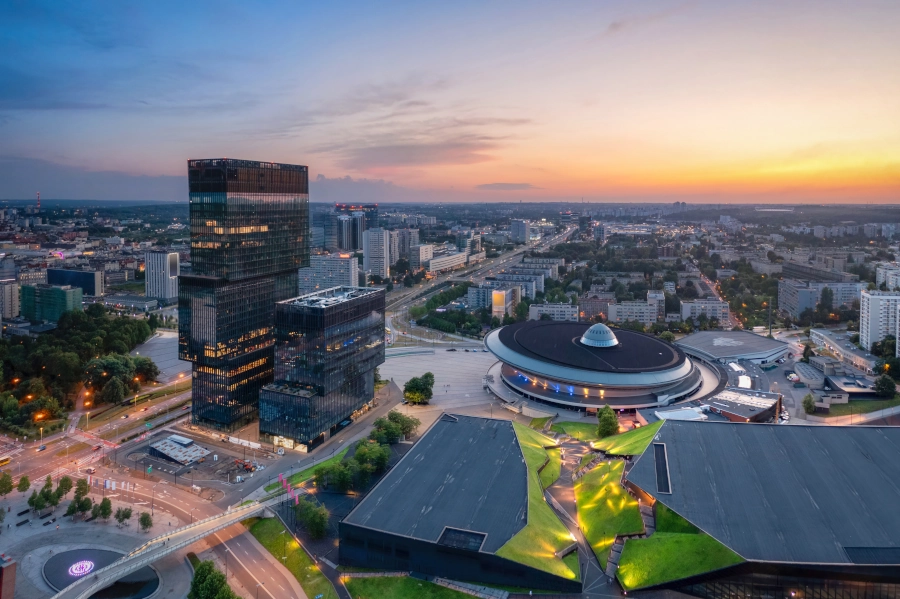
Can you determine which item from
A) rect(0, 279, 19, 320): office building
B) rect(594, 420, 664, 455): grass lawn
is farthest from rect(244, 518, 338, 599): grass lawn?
rect(0, 279, 19, 320): office building

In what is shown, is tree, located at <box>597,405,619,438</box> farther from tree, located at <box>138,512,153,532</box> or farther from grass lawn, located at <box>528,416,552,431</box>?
tree, located at <box>138,512,153,532</box>

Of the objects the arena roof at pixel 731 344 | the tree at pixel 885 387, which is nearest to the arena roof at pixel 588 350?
the arena roof at pixel 731 344

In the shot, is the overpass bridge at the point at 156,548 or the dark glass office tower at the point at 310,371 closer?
the overpass bridge at the point at 156,548

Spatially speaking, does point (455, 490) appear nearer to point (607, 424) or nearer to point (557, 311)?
point (607, 424)

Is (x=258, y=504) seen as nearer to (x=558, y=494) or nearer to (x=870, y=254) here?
(x=558, y=494)

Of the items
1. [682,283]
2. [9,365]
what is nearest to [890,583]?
[9,365]

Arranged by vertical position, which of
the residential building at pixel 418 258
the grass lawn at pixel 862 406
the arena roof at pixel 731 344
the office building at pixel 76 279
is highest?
the residential building at pixel 418 258

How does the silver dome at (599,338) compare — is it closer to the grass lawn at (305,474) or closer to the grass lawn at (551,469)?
the grass lawn at (551,469)
